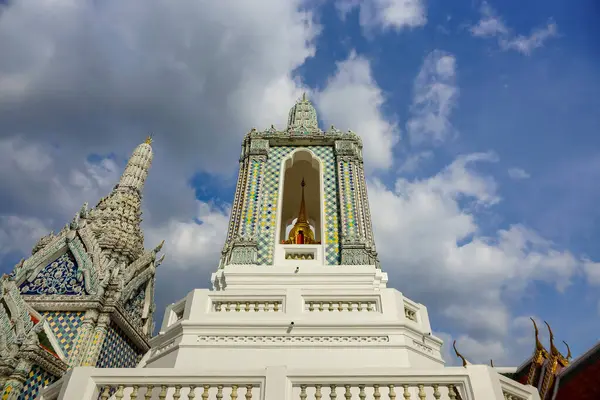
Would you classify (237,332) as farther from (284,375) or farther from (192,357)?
(284,375)

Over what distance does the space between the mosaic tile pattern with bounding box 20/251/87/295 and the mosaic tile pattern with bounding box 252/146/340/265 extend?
318 inches

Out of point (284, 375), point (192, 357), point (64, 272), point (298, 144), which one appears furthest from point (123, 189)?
point (284, 375)

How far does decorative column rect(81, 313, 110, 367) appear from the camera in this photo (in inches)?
483

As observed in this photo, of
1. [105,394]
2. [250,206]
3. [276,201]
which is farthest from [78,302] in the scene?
[105,394]

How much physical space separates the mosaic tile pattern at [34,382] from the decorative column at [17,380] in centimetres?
18

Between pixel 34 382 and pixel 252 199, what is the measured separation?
739 cm

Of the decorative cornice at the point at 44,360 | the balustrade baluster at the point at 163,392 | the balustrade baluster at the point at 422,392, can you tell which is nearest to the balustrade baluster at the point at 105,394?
the balustrade baluster at the point at 163,392

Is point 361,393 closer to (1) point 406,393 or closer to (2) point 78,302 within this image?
(1) point 406,393

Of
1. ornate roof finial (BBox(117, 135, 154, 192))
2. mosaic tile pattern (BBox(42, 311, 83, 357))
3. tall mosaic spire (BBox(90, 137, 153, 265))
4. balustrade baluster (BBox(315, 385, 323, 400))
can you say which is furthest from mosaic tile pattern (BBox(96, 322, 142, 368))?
balustrade baluster (BBox(315, 385, 323, 400))

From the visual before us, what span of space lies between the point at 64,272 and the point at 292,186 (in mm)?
8591

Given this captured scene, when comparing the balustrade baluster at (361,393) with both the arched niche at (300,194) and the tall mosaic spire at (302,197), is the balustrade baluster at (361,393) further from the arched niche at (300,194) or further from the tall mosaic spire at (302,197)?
the arched niche at (300,194)

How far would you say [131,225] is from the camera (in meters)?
18.3

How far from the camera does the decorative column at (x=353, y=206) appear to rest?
8633 millimetres

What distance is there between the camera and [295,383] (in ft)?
14.2
